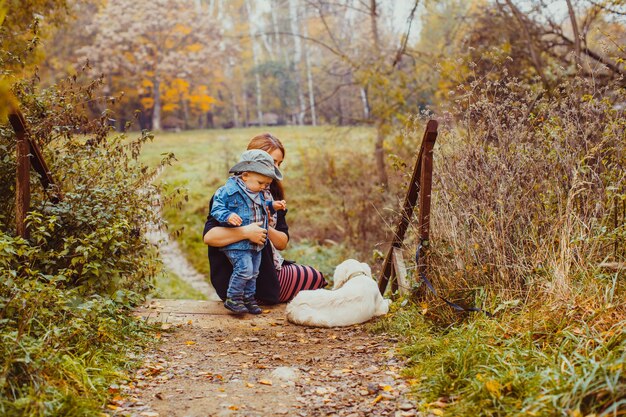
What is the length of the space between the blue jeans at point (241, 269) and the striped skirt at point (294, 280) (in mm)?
555

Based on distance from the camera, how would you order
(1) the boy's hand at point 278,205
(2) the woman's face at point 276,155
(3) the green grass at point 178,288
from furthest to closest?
(3) the green grass at point 178,288 < (2) the woman's face at point 276,155 < (1) the boy's hand at point 278,205

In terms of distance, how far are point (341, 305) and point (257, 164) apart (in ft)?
4.65

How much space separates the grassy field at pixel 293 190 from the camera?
13.4 m

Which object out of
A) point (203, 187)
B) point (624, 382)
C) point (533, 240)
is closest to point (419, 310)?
point (533, 240)

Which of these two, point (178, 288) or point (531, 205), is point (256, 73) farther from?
point (531, 205)

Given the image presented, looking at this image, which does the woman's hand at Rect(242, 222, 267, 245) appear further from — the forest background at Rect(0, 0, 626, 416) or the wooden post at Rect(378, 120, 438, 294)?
the wooden post at Rect(378, 120, 438, 294)

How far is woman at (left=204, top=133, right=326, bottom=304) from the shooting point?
5.64 meters

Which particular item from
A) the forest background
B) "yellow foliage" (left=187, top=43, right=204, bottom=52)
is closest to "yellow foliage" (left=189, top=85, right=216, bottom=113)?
"yellow foliage" (left=187, top=43, right=204, bottom=52)

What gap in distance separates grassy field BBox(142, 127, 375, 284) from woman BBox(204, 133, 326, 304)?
440 centimetres

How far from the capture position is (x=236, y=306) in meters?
5.77

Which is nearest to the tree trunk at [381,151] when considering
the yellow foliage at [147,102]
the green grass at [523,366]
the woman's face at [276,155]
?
the woman's face at [276,155]

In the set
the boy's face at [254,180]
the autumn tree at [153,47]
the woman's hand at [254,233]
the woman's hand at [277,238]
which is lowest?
the woman's hand at [277,238]

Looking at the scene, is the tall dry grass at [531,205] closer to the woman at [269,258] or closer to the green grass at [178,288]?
the woman at [269,258]

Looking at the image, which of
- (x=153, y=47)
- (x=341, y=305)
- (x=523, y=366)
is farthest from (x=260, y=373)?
(x=153, y=47)
